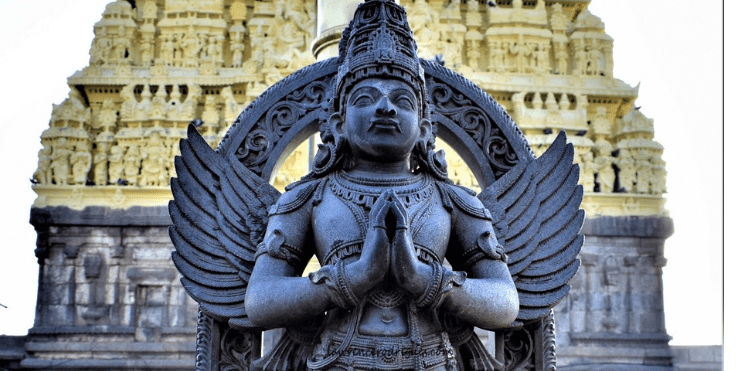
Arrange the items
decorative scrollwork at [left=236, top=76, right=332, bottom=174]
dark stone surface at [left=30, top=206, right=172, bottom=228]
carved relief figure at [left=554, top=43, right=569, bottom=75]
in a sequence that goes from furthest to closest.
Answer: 1. carved relief figure at [left=554, top=43, right=569, bottom=75]
2. dark stone surface at [left=30, top=206, right=172, bottom=228]
3. decorative scrollwork at [left=236, top=76, right=332, bottom=174]

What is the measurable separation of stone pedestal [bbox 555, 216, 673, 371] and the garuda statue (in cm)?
1062

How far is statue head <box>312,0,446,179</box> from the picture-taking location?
4.25 meters

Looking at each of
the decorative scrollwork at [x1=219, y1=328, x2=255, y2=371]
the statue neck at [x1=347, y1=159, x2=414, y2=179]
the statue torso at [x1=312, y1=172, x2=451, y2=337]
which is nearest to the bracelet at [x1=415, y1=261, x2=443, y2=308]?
the statue torso at [x1=312, y1=172, x2=451, y2=337]

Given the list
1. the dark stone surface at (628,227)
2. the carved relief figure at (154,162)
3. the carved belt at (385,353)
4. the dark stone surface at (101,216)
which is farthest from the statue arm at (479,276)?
the carved relief figure at (154,162)

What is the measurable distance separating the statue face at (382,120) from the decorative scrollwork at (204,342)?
124 cm

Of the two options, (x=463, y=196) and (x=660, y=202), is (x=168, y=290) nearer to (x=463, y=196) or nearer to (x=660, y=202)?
(x=660, y=202)

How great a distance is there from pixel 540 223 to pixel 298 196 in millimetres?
1390

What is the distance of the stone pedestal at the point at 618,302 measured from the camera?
14.9 m

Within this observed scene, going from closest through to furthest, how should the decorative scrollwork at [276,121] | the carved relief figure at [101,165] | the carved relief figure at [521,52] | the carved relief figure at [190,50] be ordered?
the decorative scrollwork at [276,121] → the carved relief figure at [101,165] → the carved relief figure at [190,50] → the carved relief figure at [521,52]

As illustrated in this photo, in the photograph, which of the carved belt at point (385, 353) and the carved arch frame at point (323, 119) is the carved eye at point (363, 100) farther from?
the carved belt at point (385, 353)

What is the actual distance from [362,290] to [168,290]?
464 inches

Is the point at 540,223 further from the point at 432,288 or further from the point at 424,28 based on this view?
the point at 424,28

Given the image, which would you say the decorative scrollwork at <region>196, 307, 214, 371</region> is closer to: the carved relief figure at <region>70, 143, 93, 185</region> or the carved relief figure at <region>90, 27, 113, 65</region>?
the carved relief figure at <region>70, 143, 93, 185</region>

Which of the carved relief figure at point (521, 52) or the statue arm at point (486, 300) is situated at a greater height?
the carved relief figure at point (521, 52)
